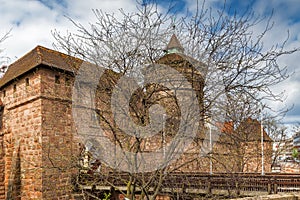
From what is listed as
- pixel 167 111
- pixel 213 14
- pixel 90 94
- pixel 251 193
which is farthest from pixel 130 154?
pixel 251 193

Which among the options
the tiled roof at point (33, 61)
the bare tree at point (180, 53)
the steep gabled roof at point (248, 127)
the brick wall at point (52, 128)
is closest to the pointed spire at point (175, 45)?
the bare tree at point (180, 53)

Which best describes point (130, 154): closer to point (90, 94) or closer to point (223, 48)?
point (90, 94)

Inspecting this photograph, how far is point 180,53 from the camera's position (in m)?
3.69

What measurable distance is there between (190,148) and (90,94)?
59.5 inches

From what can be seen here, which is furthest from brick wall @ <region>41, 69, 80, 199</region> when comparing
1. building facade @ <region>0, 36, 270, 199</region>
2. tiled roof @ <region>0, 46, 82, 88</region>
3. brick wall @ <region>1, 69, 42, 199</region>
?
tiled roof @ <region>0, 46, 82, 88</region>

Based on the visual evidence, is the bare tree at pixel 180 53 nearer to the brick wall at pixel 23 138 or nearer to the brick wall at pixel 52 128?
the brick wall at pixel 52 128

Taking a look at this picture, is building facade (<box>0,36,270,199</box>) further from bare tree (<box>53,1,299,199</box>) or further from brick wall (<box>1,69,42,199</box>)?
bare tree (<box>53,1,299,199</box>)

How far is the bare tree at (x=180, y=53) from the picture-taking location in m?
3.56

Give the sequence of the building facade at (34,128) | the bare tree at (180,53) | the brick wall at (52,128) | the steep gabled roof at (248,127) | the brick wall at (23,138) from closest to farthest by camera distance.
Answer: the bare tree at (180,53), the steep gabled roof at (248,127), the building facade at (34,128), the brick wall at (52,128), the brick wall at (23,138)

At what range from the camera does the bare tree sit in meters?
3.56

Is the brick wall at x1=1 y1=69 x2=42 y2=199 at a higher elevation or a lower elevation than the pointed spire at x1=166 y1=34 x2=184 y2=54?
lower

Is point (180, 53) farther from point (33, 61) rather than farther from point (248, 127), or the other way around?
point (33, 61)

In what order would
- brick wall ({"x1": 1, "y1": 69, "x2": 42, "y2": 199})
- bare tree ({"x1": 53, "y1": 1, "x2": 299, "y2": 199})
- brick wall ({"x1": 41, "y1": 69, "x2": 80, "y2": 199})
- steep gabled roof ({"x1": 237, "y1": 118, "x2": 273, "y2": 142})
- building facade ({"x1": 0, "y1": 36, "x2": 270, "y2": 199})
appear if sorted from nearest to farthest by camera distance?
bare tree ({"x1": 53, "y1": 1, "x2": 299, "y2": 199})
steep gabled roof ({"x1": 237, "y1": 118, "x2": 273, "y2": 142})
building facade ({"x1": 0, "y1": 36, "x2": 270, "y2": 199})
brick wall ({"x1": 41, "y1": 69, "x2": 80, "y2": 199})
brick wall ({"x1": 1, "y1": 69, "x2": 42, "y2": 199})

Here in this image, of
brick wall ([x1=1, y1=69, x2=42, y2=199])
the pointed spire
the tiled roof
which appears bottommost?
brick wall ([x1=1, y1=69, x2=42, y2=199])
